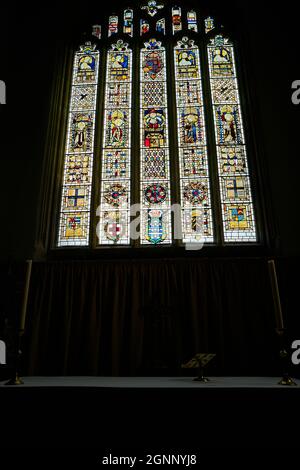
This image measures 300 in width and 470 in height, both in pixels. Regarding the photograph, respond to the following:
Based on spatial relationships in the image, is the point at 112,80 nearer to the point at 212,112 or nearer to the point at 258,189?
the point at 212,112

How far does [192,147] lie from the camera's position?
551 centimetres

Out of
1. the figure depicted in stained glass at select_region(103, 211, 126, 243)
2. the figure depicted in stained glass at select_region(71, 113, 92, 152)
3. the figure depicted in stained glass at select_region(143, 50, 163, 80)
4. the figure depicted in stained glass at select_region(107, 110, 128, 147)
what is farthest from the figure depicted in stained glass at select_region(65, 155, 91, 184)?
the figure depicted in stained glass at select_region(143, 50, 163, 80)

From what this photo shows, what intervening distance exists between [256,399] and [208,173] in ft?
13.2

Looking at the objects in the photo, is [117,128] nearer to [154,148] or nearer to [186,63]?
[154,148]

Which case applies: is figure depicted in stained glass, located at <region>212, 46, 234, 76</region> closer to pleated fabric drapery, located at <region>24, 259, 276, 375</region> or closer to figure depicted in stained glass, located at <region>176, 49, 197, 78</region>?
figure depicted in stained glass, located at <region>176, 49, 197, 78</region>

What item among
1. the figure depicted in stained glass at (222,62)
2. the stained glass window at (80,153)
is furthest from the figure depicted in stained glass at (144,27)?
the figure depicted in stained glass at (222,62)

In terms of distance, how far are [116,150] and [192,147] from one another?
47.8 inches

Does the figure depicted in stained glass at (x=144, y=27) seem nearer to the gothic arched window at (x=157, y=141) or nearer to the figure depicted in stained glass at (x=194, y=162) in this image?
the gothic arched window at (x=157, y=141)

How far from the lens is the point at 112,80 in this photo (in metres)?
6.13

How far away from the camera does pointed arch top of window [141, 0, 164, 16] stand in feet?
22.3

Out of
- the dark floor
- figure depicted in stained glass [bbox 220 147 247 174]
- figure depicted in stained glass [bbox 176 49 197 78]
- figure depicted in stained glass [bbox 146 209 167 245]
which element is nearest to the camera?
the dark floor

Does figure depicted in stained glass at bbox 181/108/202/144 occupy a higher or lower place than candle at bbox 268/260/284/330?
higher

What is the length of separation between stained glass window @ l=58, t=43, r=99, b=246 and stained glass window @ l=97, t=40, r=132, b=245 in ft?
0.78

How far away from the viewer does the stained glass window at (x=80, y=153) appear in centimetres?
523
